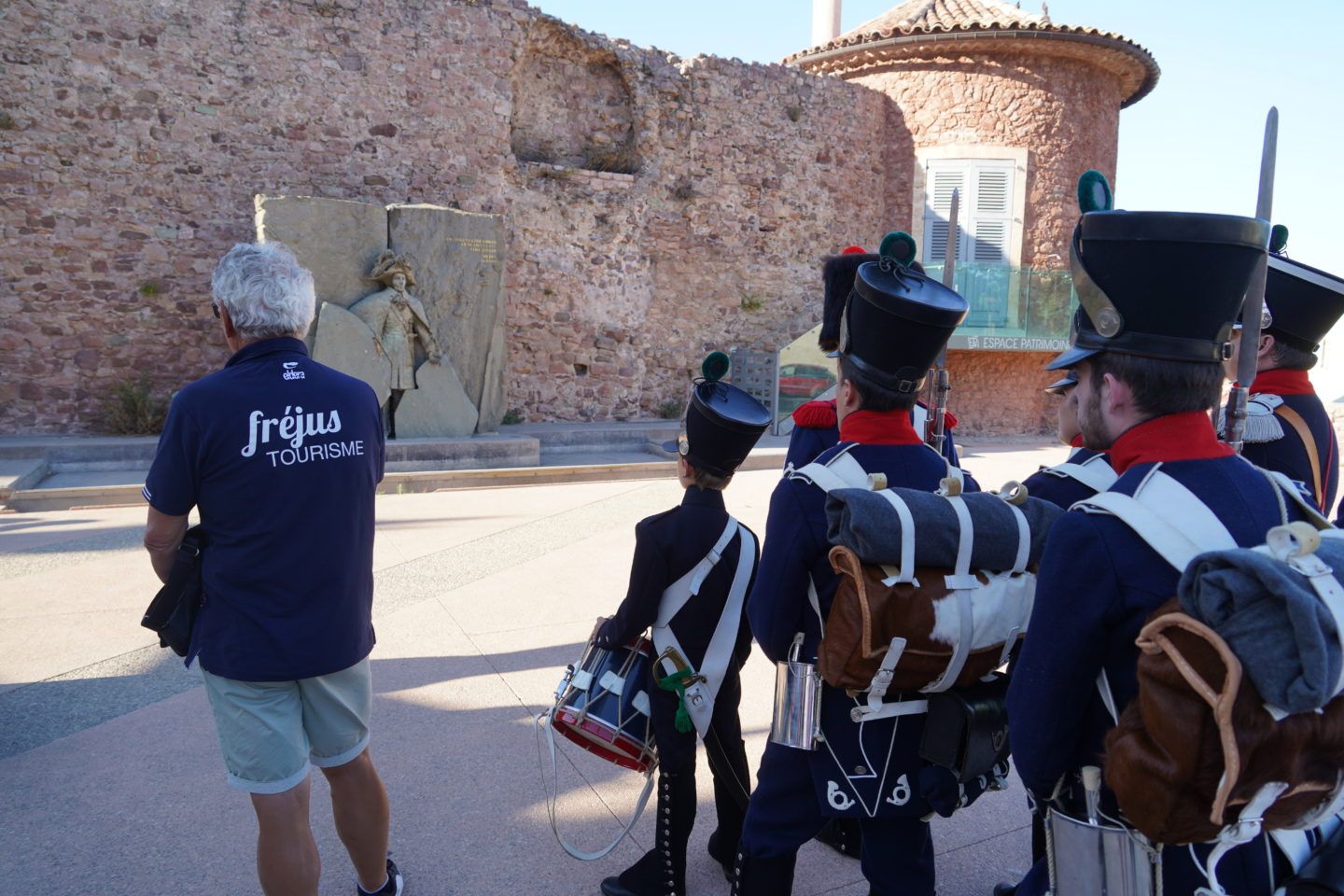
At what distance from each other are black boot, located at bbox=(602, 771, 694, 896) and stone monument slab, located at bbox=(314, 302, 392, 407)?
8.29 meters

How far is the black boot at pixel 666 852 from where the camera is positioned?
251 cm

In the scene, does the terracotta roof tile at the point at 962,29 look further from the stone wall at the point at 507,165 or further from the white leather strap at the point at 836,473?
the white leather strap at the point at 836,473

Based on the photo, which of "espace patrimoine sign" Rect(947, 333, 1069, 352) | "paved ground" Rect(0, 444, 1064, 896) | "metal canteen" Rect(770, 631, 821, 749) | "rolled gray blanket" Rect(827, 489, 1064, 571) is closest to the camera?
"rolled gray blanket" Rect(827, 489, 1064, 571)

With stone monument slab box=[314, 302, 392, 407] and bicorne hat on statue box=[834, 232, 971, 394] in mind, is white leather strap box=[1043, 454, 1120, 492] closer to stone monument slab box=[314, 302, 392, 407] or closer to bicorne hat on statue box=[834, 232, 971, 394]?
bicorne hat on statue box=[834, 232, 971, 394]

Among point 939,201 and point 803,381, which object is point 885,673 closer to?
point 803,381

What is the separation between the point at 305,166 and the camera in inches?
474

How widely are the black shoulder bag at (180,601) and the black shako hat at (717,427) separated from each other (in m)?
1.23

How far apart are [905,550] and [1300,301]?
1.98 metres

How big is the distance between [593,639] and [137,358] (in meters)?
11.0

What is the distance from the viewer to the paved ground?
2.74 meters

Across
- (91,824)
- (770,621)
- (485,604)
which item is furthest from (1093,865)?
(485,604)

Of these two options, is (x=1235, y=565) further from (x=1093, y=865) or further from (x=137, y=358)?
(x=137, y=358)

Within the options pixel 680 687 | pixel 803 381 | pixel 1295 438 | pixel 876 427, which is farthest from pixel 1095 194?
pixel 803 381

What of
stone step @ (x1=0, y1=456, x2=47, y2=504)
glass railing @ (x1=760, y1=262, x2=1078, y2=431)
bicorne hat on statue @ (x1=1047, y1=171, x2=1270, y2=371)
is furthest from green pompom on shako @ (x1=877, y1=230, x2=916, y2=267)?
glass railing @ (x1=760, y1=262, x2=1078, y2=431)
